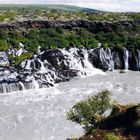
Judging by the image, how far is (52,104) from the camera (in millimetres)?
60438

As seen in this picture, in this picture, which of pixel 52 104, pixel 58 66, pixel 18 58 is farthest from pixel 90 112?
pixel 18 58

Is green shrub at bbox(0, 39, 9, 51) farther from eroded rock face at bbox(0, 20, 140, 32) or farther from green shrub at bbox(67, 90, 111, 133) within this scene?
green shrub at bbox(67, 90, 111, 133)

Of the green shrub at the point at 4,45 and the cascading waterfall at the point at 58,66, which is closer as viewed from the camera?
the cascading waterfall at the point at 58,66

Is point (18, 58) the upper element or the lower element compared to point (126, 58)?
upper

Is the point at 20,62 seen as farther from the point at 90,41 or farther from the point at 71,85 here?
the point at 90,41

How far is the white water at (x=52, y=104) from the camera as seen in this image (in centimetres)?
4947

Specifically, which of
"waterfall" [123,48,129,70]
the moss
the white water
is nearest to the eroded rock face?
"waterfall" [123,48,129,70]

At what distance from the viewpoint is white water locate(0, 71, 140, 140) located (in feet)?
162

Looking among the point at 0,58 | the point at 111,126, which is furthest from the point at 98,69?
the point at 111,126

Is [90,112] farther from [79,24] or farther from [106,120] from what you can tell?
[79,24]

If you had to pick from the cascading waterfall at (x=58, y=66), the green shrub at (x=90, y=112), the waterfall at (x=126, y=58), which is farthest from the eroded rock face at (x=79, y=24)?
the green shrub at (x=90, y=112)

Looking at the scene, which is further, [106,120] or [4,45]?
[4,45]

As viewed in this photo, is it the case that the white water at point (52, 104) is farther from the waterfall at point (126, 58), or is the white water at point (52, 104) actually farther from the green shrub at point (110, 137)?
the green shrub at point (110, 137)

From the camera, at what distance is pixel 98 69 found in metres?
84.9
